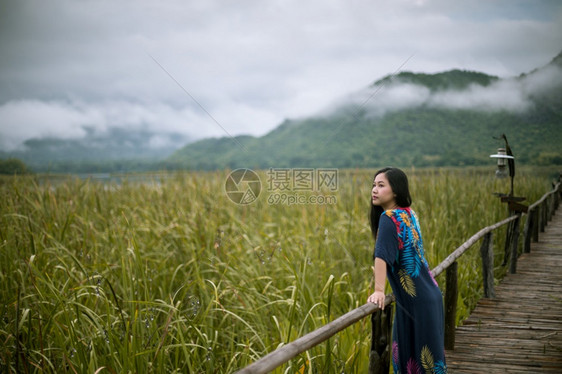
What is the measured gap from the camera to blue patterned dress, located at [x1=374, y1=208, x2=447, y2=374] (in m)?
1.79

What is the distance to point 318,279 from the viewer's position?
3602 mm

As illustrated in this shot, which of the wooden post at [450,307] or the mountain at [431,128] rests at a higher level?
the mountain at [431,128]

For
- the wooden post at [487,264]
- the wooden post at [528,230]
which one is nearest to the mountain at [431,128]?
the wooden post at [528,230]

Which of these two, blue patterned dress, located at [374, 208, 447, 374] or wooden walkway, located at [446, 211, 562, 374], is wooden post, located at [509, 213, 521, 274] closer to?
wooden walkway, located at [446, 211, 562, 374]

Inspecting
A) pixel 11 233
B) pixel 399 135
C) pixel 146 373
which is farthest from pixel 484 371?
pixel 399 135

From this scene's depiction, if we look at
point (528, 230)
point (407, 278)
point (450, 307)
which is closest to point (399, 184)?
point (407, 278)

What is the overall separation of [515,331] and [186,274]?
8.26 ft

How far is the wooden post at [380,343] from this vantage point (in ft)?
6.02

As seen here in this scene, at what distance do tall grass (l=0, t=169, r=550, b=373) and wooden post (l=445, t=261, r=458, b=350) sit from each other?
20.7 inches

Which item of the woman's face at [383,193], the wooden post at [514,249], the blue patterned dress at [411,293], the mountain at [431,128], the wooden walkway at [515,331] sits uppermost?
the mountain at [431,128]

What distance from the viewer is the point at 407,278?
5.99 feet

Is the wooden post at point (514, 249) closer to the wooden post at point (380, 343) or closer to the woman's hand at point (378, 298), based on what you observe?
the wooden post at point (380, 343)

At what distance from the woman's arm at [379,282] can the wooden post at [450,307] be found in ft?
4.05

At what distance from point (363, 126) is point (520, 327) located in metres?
48.2
